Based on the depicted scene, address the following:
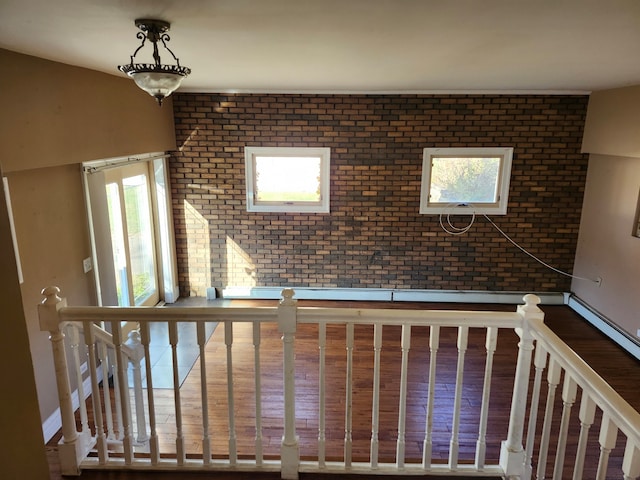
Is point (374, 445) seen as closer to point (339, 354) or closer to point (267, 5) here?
point (267, 5)

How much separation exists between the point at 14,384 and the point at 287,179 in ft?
15.6

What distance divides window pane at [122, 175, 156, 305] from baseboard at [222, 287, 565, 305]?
40.5 inches

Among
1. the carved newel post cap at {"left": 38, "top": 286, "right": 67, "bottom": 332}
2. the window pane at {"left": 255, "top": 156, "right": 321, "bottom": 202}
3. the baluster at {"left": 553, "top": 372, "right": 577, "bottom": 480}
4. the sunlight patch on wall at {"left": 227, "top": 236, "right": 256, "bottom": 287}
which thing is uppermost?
the window pane at {"left": 255, "top": 156, "right": 321, "bottom": 202}

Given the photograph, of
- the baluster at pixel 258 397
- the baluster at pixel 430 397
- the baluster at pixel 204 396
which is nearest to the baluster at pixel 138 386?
the baluster at pixel 204 396

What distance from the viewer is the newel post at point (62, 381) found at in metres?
1.86

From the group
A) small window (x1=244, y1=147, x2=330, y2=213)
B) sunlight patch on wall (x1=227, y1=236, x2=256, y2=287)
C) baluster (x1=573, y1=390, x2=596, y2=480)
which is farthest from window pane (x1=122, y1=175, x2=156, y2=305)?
baluster (x1=573, y1=390, x2=596, y2=480)

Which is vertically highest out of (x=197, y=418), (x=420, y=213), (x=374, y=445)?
(x=420, y=213)

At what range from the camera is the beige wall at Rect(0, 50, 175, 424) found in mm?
2717

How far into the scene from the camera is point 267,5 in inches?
67.8

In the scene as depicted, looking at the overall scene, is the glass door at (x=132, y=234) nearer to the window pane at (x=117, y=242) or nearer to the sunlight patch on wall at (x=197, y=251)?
the window pane at (x=117, y=242)

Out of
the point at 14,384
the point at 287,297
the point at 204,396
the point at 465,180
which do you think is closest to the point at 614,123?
the point at 465,180

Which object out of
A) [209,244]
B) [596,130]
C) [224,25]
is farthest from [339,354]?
[596,130]

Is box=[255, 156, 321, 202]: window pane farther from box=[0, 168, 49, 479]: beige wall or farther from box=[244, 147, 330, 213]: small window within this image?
box=[0, 168, 49, 479]: beige wall

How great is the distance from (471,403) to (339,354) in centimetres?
134
